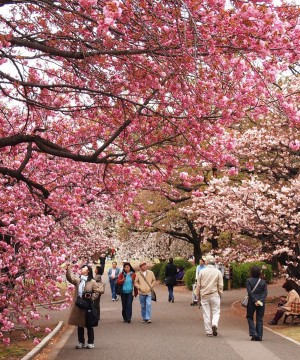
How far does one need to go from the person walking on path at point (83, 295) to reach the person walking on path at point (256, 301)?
3.44 metres

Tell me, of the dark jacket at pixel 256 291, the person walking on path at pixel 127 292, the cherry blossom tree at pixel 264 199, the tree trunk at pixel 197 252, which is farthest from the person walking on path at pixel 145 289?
the tree trunk at pixel 197 252

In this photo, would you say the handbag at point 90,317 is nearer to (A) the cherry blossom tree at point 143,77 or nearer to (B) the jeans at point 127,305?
(A) the cherry blossom tree at point 143,77

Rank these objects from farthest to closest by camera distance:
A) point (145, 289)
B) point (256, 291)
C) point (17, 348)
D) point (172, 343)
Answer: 1. point (145, 289)
2. point (256, 291)
3. point (17, 348)
4. point (172, 343)

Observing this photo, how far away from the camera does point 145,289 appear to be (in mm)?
17453

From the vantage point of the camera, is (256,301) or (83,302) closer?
(83,302)

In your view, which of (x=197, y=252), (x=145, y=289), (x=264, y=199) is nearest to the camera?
(x=145, y=289)

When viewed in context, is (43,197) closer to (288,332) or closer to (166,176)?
(166,176)

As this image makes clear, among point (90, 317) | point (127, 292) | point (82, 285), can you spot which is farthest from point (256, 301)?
point (127, 292)

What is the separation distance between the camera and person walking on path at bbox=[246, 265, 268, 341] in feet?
44.8

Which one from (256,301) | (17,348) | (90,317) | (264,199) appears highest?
(264,199)

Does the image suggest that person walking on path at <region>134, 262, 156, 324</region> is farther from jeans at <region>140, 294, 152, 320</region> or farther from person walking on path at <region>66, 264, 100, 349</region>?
person walking on path at <region>66, 264, 100, 349</region>

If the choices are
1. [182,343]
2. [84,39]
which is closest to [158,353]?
[182,343]

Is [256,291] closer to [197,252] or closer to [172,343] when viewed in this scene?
[172,343]

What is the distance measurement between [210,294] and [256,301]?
1080mm
